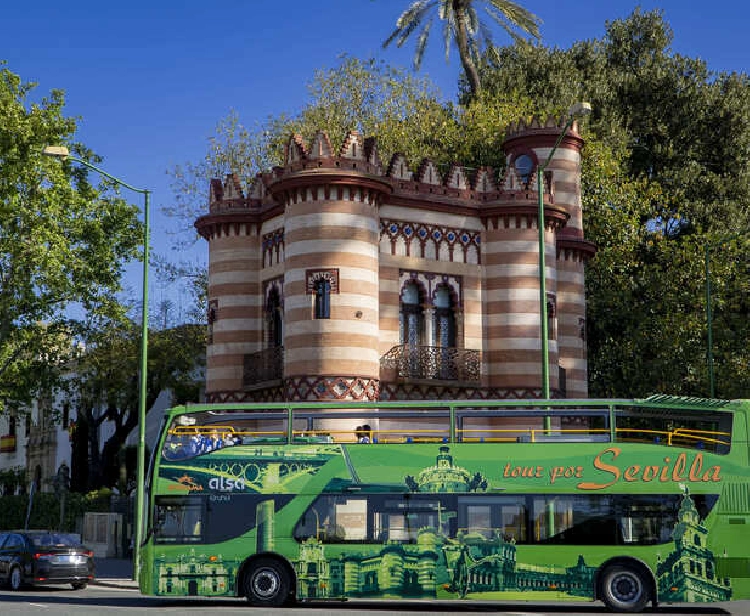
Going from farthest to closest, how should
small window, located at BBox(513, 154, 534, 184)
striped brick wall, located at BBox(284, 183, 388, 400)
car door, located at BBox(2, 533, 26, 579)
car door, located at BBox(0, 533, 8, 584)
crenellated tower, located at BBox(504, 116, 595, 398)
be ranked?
small window, located at BBox(513, 154, 534, 184), crenellated tower, located at BBox(504, 116, 595, 398), striped brick wall, located at BBox(284, 183, 388, 400), car door, located at BBox(0, 533, 8, 584), car door, located at BBox(2, 533, 26, 579)

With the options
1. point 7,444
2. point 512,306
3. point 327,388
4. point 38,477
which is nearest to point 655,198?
point 512,306

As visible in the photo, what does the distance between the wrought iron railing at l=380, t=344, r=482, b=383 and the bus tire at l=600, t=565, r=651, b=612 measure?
43.4 feet

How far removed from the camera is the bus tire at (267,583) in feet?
66.4

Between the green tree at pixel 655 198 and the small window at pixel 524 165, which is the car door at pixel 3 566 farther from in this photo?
the green tree at pixel 655 198

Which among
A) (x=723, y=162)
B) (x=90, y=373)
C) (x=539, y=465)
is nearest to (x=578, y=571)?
(x=539, y=465)

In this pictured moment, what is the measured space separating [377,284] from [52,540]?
11.3 m

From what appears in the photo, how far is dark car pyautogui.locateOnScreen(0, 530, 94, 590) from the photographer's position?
25969mm

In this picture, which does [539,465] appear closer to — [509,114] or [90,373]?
[509,114]

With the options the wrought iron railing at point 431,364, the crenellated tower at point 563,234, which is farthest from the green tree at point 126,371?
the crenellated tower at point 563,234

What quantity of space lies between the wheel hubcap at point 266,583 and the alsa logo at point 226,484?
1602 mm

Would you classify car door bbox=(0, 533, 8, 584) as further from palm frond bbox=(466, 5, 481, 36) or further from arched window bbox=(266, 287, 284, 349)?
palm frond bbox=(466, 5, 481, 36)

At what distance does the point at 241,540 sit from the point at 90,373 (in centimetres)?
2980

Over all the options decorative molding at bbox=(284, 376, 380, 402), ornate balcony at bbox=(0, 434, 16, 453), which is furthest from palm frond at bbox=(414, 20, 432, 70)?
ornate balcony at bbox=(0, 434, 16, 453)

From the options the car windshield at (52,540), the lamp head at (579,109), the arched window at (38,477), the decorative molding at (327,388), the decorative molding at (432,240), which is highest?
the lamp head at (579,109)
